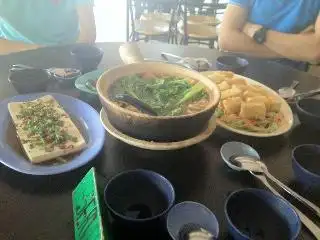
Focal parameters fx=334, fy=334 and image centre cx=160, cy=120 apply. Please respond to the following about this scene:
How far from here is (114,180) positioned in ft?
2.53

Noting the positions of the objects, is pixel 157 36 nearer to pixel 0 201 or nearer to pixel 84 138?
pixel 84 138

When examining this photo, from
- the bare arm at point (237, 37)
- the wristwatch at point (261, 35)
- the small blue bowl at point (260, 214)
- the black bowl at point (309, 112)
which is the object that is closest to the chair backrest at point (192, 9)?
the bare arm at point (237, 37)

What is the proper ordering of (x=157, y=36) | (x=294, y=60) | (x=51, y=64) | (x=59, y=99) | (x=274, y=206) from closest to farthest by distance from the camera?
1. (x=274, y=206)
2. (x=59, y=99)
3. (x=51, y=64)
4. (x=294, y=60)
5. (x=157, y=36)

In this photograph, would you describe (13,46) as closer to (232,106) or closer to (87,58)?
(87,58)

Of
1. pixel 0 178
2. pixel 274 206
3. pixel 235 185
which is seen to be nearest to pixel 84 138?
pixel 0 178

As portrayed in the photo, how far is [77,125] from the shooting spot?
108 cm

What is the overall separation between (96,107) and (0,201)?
50 cm

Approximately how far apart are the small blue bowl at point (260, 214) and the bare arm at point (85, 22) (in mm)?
1439

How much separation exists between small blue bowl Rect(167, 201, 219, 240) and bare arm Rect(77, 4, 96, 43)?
1.40 metres

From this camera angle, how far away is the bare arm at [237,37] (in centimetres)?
190

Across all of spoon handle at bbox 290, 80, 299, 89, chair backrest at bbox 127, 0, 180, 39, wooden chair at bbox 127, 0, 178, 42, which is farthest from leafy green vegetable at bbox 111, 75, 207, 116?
chair backrest at bbox 127, 0, 180, 39

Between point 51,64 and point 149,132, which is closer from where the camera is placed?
point 149,132

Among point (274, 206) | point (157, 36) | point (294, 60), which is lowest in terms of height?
point (157, 36)

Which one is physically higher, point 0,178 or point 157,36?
point 0,178
